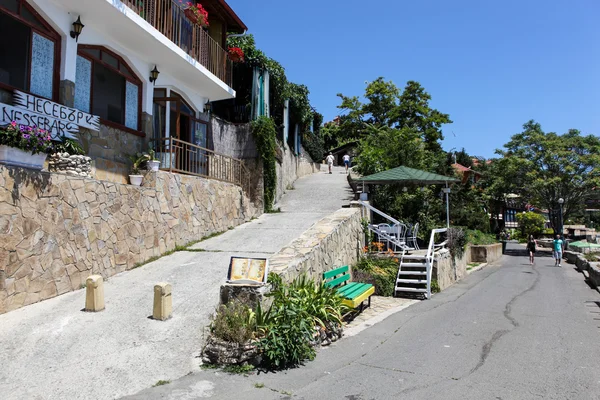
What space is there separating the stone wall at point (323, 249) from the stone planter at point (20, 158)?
14.3 feet

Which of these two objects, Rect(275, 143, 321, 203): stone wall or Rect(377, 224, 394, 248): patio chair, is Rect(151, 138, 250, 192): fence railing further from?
Rect(377, 224, 394, 248): patio chair

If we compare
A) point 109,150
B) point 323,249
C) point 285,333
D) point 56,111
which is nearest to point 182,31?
point 109,150

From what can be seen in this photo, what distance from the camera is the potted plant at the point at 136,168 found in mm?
10734

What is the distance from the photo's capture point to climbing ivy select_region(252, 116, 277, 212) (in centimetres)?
1692

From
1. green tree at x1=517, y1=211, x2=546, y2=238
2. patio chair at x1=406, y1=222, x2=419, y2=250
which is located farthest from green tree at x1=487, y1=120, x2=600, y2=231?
patio chair at x1=406, y1=222, x2=419, y2=250

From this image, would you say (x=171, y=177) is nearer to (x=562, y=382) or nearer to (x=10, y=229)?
(x=10, y=229)

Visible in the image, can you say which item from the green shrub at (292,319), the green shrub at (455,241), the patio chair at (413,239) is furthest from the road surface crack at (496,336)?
the patio chair at (413,239)

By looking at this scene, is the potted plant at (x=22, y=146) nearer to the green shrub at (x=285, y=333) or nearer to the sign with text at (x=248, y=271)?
the sign with text at (x=248, y=271)

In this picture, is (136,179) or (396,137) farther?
(396,137)

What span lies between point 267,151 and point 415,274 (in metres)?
7.72

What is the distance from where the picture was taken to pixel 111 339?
19.9ft

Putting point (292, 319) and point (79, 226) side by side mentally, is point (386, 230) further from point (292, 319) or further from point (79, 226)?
point (79, 226)

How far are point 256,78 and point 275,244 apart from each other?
9.49 metres

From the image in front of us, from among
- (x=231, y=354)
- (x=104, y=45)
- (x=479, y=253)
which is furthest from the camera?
(x=479, y=253)
